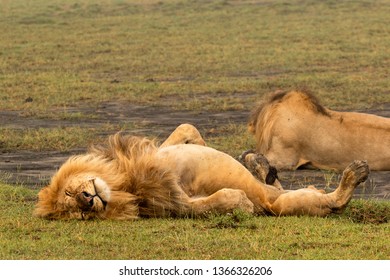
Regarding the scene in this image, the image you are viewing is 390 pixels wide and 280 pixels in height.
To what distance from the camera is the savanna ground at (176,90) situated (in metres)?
4.99

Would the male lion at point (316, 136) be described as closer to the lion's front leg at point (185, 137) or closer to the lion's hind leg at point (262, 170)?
the lion's front leg at point (185, 137)

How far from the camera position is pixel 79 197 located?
521 centimetres

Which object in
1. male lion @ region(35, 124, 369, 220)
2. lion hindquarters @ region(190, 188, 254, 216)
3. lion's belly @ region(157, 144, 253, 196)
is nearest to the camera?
male lion @ region(35, 124, 369, 220)

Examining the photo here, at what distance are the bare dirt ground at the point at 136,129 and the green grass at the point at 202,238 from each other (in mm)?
1667

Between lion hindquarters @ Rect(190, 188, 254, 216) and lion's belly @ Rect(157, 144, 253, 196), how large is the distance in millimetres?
206

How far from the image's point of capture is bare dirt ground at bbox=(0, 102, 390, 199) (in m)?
7.47

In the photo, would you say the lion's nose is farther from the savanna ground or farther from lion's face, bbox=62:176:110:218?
the savanna ground

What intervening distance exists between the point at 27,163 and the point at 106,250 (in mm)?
3754

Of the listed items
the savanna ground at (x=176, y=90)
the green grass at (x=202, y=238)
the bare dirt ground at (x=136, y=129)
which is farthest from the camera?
the bare dirt ground at (x=136, y=129)

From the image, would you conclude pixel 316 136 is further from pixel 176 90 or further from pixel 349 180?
pixel 176 90

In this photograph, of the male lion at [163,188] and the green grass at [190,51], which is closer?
the male lion at [163,188]

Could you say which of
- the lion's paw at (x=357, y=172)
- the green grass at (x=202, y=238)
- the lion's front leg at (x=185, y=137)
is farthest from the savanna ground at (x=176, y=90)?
the lion's front leg at (x=185, y=137)

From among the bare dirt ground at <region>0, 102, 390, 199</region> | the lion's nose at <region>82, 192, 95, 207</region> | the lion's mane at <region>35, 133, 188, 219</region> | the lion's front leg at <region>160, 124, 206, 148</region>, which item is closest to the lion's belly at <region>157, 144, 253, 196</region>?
the lion's mane at <region>35, 133, 188, 219</region>

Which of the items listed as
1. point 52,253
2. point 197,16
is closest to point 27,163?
point 52,253
